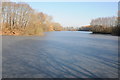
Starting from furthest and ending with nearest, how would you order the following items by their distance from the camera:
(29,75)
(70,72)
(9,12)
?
(9,12) → (70,72) → (29,75)

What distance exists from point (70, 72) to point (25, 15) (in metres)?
17.2

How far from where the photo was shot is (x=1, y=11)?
692 inches

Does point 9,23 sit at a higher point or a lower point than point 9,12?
lower

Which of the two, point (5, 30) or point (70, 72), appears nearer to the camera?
point (70, 72)

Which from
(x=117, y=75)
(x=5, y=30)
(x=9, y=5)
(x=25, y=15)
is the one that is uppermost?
(x=9, y=5)

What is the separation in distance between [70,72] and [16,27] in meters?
17.5

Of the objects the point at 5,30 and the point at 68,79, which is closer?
the point at 68,79

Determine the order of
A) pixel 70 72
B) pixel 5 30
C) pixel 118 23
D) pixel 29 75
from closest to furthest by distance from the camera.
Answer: pixel 29 75 < pixel 70 72 < pixel 5 30 < pixel 118 23

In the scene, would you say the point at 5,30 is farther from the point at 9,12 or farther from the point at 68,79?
the point at 68,79

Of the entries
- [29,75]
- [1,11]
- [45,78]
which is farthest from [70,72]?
[1,11]

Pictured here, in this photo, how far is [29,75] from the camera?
2252 millimetres

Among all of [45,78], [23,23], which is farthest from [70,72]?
[23,23]

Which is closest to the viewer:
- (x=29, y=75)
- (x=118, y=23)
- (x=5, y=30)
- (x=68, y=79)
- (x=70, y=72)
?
(x=68, y=79)

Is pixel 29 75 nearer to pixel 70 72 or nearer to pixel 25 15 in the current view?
Answer: pixel 70 72
